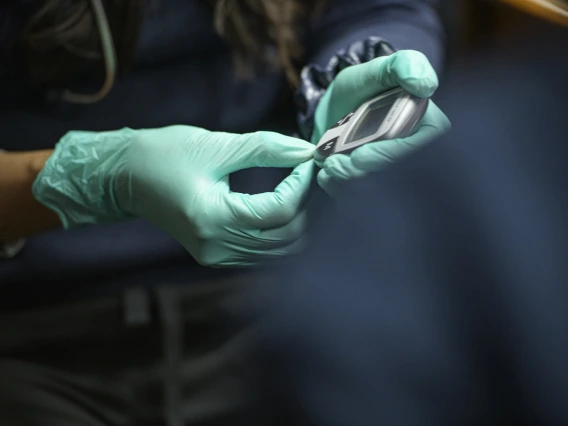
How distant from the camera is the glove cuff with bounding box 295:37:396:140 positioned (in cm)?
55

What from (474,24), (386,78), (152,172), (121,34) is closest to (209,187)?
(152,172)

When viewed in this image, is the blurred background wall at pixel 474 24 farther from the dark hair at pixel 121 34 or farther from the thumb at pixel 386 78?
the thumb at pixel 386 78

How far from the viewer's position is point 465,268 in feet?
1.24

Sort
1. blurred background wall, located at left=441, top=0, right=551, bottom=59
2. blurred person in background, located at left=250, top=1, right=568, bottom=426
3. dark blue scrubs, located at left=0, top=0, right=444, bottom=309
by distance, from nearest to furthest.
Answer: blurred person in background, located at left=250, top=1, right=568, bottom=426 < dark blue scrubs, located at left=0, top=0, right=444, bottom=309 < blurred background wall, located at left=441, top=0, right=551, bottom=59

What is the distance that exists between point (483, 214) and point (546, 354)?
10cm

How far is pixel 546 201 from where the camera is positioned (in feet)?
1.13

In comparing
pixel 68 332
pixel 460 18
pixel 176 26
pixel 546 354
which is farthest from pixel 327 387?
pixel 460 18

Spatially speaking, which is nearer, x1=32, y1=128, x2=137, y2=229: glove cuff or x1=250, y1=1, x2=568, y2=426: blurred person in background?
x1=250, y1=1, x2=568, y2=426: blurred person in background

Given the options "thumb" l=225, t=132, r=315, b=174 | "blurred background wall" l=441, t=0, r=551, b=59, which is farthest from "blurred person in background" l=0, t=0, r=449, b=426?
"blurred background wall" l=441, t=0, r=551, b=59

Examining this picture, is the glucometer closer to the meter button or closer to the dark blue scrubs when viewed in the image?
the meter button

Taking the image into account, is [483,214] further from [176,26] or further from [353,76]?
[176,26]

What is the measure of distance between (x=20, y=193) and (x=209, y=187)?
0.77 ft

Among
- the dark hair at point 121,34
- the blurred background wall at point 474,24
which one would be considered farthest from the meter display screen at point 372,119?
the blurred background wall at point 474,24

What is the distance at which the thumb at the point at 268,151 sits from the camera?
1.41 ft
